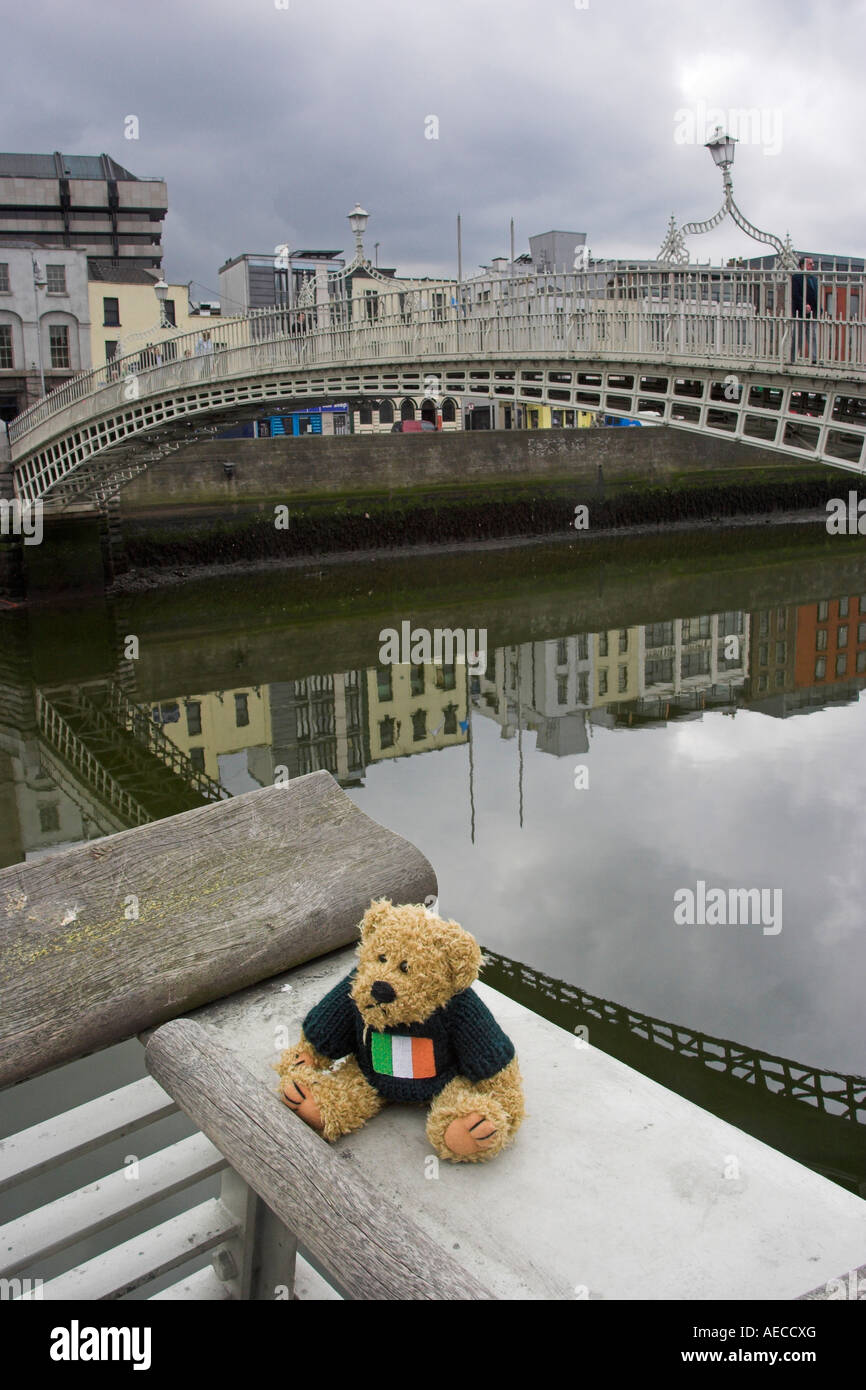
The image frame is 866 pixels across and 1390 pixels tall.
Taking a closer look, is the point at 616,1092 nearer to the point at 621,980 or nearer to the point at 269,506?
the point at 621,980

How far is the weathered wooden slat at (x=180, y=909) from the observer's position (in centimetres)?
252

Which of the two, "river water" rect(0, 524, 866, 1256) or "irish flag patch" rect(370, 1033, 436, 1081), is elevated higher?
"irish flag patch" rect(370, 1033, 436, 1081)

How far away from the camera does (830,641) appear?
1309 cm

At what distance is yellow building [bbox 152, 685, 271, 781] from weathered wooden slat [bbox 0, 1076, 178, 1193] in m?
6.31

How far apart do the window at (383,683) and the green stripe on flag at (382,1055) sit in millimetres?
8775

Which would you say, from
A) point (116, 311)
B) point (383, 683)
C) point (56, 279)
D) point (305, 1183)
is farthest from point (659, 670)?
point (116, 311)

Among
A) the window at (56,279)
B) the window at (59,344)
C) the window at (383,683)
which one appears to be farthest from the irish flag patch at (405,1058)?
the window at (56,279)

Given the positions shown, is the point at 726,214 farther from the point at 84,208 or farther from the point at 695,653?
the point at 84,208

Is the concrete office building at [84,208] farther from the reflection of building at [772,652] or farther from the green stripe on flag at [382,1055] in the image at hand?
the green stripe on flag at [382,1055]

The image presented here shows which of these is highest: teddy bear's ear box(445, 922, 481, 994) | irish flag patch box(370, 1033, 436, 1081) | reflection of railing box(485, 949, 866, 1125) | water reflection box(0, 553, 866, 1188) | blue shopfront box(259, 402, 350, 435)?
blue shopfront box(259, 402, 350, 435)

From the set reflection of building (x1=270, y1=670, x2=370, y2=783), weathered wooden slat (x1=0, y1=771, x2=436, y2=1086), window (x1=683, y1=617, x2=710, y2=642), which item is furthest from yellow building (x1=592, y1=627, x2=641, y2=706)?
weathered wooden slat (x1=0, y1=771, x2=436, y2=1086)

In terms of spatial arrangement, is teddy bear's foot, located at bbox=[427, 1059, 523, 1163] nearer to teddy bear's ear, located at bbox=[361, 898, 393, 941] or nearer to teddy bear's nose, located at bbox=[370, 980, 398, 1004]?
teddy bear's nose, located at bbox=[370, 980, 398, 1004]

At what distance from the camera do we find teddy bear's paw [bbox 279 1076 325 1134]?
224cm
